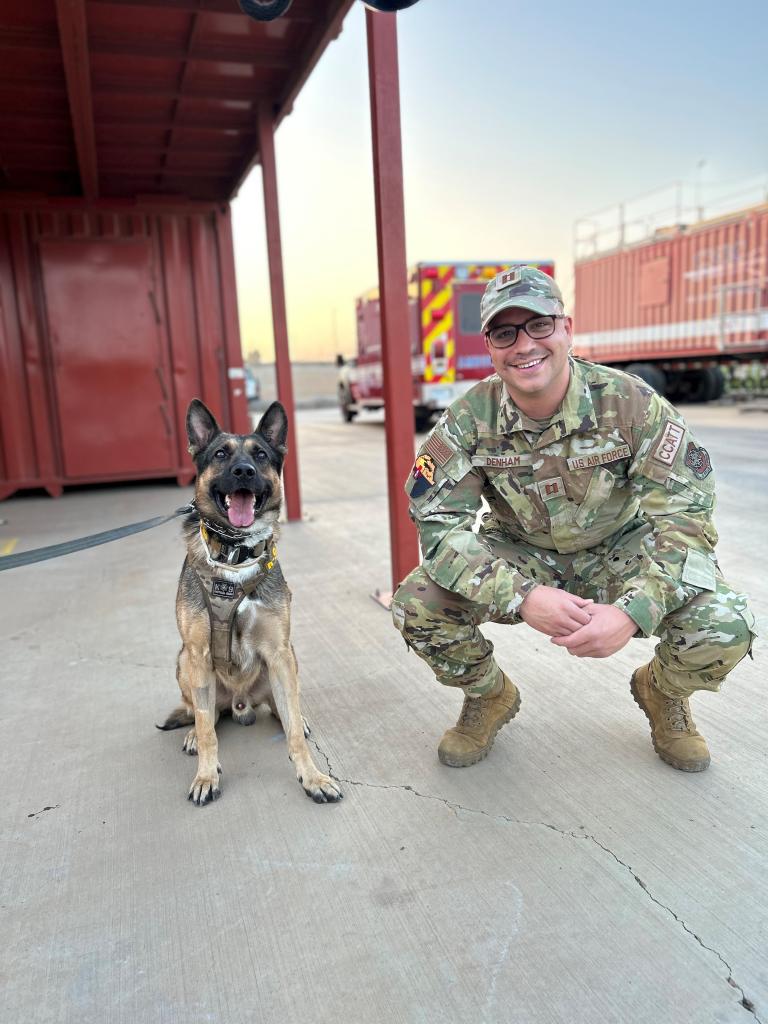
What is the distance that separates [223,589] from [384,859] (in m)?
0.87

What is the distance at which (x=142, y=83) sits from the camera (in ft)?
16.8

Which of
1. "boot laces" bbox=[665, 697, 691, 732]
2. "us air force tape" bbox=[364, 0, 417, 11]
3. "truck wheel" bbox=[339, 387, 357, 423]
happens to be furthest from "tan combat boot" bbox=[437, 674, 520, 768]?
"truck wheel" bbox=[339, 387, 357, 423]

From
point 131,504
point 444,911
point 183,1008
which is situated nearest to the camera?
point 183,1008

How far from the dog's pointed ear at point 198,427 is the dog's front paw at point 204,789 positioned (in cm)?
99

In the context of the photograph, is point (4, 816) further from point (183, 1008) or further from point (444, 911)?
point (444, 911)

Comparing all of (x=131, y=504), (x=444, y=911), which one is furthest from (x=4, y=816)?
(x=131, y=504)

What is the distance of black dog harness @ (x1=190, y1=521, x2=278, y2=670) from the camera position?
2.11m

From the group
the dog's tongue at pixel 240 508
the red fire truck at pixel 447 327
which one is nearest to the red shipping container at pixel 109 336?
the red fire truck at pixel 447 327

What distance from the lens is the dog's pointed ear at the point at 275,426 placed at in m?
2.39

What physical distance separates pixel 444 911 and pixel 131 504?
643 cm

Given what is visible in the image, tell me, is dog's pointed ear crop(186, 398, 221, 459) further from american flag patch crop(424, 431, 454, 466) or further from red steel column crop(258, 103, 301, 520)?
red steel column crop(258, 103, 301, 520)

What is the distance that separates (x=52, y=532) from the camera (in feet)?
19.6

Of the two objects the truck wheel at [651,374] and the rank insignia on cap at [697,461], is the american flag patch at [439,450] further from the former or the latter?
the truck wheel at [651,374]

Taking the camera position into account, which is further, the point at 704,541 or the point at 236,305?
the point at 236,305
